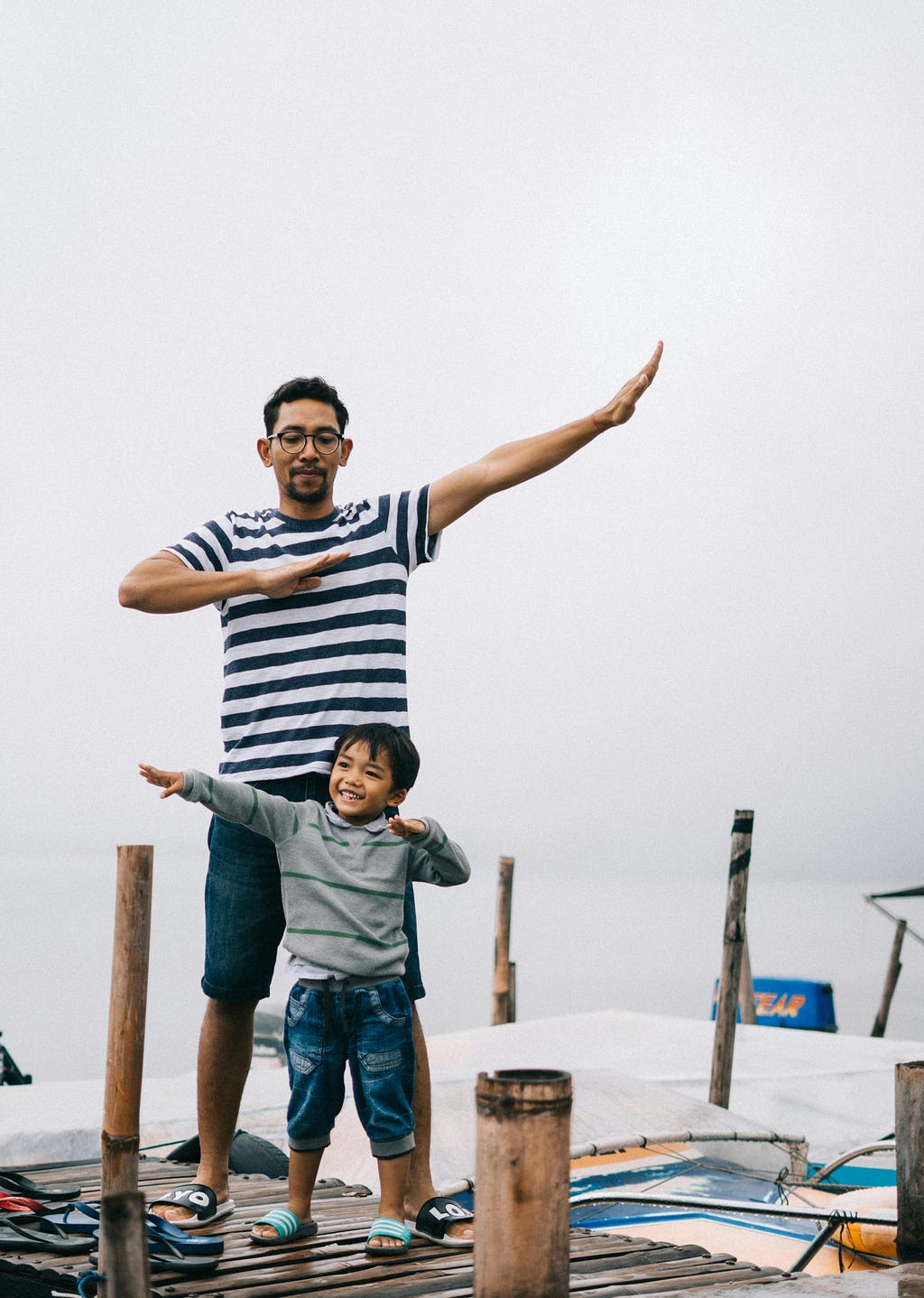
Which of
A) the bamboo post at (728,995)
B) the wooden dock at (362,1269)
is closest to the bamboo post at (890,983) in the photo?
the bamboo post at (728,995)

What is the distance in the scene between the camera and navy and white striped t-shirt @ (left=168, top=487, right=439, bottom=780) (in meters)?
3.28

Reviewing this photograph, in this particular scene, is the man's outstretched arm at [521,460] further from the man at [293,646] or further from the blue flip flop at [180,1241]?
the blue flip flop at [180,1241]

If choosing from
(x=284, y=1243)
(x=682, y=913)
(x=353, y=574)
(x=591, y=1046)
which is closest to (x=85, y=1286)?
(x=284, y=1243)

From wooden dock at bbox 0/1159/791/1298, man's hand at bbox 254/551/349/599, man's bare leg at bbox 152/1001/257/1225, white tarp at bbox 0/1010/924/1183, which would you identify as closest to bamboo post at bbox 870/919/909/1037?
white tarp at bbox 0/1010/924/1183

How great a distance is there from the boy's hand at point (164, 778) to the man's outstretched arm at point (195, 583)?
0.51 meters

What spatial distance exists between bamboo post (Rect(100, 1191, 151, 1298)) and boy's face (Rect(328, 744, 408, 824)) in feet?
4.83

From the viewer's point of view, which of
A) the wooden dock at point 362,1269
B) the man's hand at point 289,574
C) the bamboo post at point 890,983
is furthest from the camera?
the bamboo post at point 890,983

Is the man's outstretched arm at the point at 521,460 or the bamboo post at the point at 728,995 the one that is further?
the bamboo post at the point at 728,995

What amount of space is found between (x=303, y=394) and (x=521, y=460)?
627 mm

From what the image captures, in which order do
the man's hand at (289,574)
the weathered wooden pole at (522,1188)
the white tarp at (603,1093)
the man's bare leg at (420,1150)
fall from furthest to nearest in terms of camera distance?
the white tarp at (603,1093)
the man's bare leg at (420,1150)
the man's hand at (289,574)
the weathered wooden pole at (522,1188)

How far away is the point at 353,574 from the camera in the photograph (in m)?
3.33

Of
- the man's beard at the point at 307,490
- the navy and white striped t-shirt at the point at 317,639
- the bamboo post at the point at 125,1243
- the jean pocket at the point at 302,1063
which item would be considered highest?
the man's beard at the point at 307,490

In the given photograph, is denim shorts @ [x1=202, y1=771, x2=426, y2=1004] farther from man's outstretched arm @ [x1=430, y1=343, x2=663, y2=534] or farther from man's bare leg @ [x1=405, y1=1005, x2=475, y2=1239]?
man's outstretched arm @ [x1=430, y1=343, x2=663, y2=534]

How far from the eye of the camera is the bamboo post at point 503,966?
572 inches
